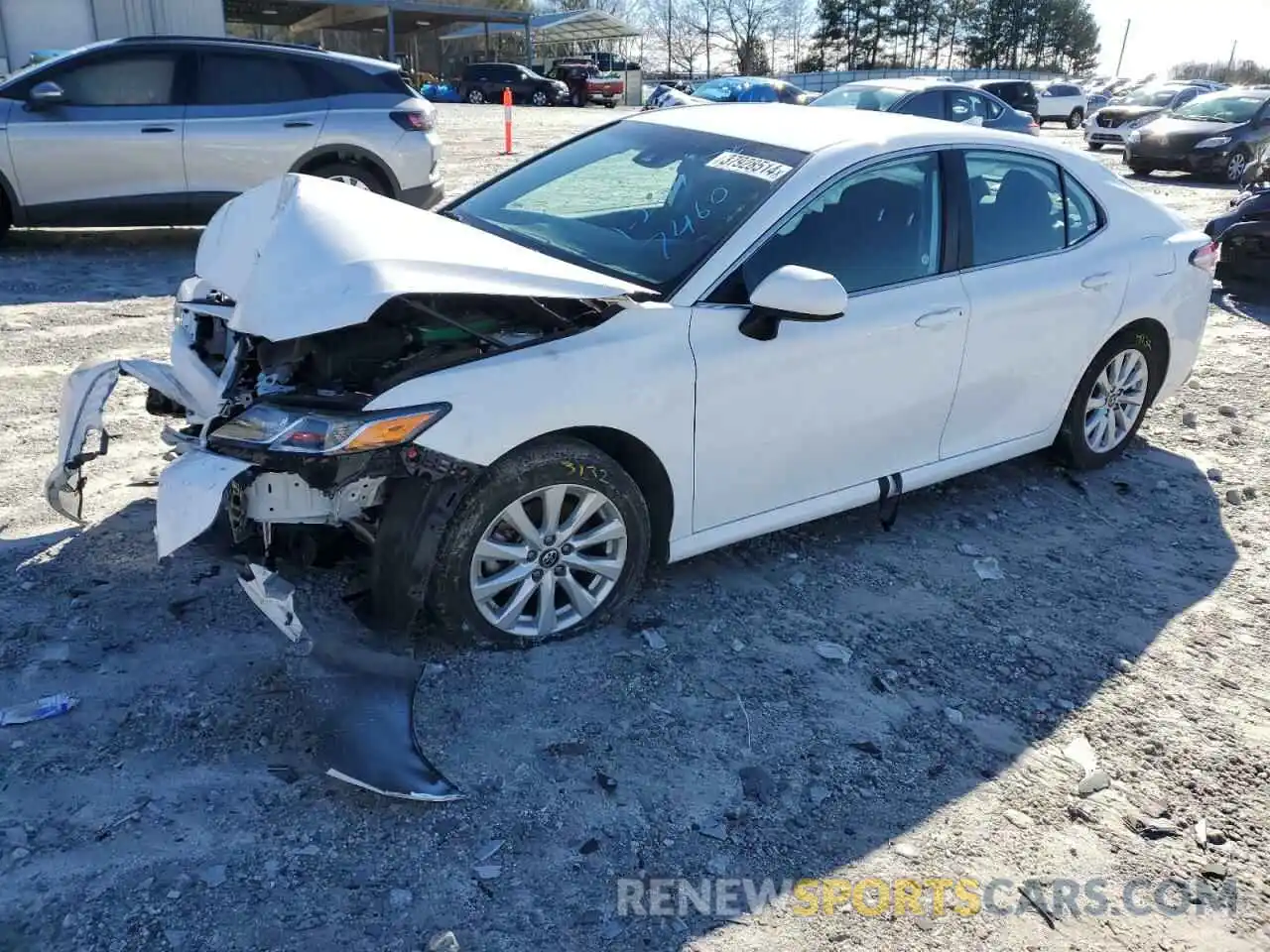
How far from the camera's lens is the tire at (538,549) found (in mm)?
3293

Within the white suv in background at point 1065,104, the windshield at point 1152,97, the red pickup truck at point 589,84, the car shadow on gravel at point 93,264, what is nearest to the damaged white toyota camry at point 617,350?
the car shadow on gravel at point 93,264

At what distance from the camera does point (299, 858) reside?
8.77 ft

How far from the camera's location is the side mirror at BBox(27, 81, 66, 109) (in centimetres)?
850

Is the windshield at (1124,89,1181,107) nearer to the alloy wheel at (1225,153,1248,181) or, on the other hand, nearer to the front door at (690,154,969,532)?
the alloy wheel at (1225,153,1248,181)

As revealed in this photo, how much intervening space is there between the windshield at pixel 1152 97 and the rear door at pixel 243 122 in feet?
73.5

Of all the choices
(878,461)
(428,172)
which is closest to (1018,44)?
(428,172)

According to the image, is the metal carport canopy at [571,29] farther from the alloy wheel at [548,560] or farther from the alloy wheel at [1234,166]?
the alloy wheel at [548,560]

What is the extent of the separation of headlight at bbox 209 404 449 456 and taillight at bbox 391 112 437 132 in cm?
709

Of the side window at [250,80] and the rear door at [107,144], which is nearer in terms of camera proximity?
the rear door at [107,144]

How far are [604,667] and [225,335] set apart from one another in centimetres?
184

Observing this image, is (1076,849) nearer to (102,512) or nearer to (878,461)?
(878,461)

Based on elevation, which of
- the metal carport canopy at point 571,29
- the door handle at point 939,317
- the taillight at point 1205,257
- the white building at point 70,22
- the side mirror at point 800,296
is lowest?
the door handle at point 939,317

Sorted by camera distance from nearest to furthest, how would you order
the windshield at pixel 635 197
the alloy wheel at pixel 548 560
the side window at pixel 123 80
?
the alloy wheel at pixel 548 560, the windshield at pixel 635 197, the side window at pixel 123 80

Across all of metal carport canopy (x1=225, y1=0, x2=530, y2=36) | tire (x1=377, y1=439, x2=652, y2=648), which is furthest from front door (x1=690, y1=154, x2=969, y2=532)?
metal carport canopy (x1=225, y1=0, x2=530, y2=36)
